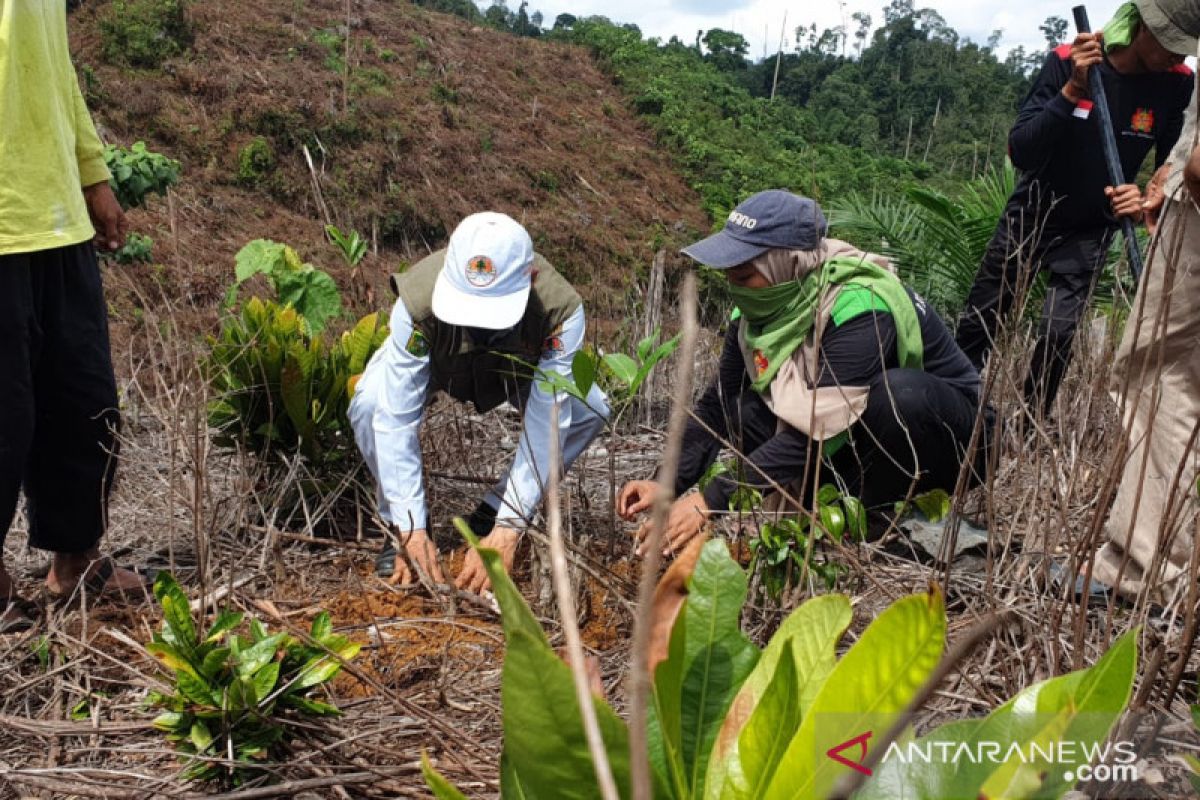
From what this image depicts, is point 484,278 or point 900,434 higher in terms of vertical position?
point 484,278

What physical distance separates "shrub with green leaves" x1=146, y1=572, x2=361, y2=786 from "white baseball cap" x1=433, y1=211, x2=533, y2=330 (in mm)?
940

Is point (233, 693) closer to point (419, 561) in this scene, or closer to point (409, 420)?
point (419, 561)

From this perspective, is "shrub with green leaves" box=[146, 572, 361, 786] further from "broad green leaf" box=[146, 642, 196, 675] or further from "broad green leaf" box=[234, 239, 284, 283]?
"broad green leaf" box=[234, 239, 284, 283]

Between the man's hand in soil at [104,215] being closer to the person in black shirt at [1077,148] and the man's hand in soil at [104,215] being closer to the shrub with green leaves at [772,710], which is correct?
the shrub with green leaves at [772,710]

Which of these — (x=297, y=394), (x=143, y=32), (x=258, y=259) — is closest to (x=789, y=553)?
(x=297, y=394)

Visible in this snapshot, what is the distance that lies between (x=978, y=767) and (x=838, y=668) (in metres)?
0.12

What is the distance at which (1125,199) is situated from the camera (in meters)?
2.67

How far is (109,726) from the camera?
155 centimetres

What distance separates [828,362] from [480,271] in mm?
835

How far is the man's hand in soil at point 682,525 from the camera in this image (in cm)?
204

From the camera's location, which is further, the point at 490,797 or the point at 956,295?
the point at 956,295

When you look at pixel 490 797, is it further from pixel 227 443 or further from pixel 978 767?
pixel 227 443

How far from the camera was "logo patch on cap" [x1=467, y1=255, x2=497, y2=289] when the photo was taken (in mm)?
2264

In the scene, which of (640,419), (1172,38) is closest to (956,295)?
(640,419)
